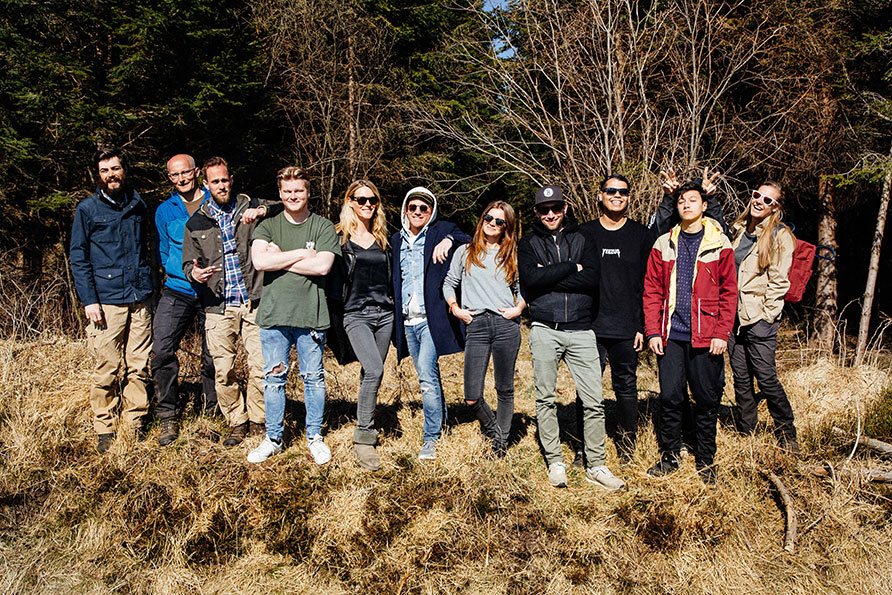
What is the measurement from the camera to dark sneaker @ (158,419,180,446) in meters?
4.71

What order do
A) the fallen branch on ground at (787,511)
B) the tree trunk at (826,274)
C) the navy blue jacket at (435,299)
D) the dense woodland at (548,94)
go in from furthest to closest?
the tree trunk at (826,274) < the dense woodland at (548,94) < the navy blue jacket at (435,299) < the fallen branch on ground at (787,511)

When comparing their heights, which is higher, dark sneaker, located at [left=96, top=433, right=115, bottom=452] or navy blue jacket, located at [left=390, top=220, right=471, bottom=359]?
navy blue jacket, located at [left=390, top=220, right=471, bottom=359]

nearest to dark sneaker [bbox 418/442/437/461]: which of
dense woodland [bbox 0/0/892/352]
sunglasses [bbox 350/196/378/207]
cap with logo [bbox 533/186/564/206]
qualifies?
sunglasses [bbox 350/196/378/207]

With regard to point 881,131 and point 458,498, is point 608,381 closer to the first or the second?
point 458,498

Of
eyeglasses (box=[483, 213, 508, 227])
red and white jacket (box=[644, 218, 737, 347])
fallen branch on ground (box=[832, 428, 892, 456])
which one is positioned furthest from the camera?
fallen branch on ground (box=[832, 428, 892, 456])

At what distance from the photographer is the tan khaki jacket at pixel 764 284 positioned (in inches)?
176

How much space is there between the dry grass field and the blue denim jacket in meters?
1.25

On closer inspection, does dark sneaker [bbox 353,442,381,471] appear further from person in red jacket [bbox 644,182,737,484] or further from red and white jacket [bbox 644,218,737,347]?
red and white jacket [bbox 644,218,737,347]

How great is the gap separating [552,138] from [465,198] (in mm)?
3761

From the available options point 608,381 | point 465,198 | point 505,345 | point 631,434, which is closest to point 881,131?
point 608,381

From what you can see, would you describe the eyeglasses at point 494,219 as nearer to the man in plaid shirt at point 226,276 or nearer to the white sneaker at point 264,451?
the man in plaid shirt at point 226,276

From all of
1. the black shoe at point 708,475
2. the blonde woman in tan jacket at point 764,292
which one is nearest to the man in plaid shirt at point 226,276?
the black shoe at point 708,475

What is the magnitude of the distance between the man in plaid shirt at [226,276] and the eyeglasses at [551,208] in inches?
82.8

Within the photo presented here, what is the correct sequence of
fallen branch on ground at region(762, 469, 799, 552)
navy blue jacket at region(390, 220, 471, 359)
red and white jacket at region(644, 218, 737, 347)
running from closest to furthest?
fallen branch on ground at region(762, 469, 799, 552), red and white jacket at region(644, 218, 737, 347), navy blue jacket at region(390, 220, 471, 359)
